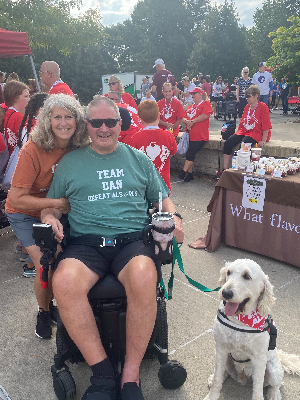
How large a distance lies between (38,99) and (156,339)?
87.5 inches

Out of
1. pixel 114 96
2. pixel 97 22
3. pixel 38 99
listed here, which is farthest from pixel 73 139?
pixel 97 22

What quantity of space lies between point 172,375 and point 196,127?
5600mm

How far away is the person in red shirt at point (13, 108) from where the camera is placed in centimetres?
436

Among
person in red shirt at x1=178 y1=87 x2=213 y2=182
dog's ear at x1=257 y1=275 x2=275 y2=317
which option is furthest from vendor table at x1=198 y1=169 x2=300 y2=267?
person in red shirt at x1=178 y1=87 x2=213 y2=182

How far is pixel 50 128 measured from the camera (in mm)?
2627

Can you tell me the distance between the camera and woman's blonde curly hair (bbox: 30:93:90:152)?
103 inches

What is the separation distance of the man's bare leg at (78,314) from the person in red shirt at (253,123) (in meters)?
4.65

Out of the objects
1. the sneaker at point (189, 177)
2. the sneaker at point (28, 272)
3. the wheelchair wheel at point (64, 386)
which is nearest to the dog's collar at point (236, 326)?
the wheelchair wheel at point (64, 386)

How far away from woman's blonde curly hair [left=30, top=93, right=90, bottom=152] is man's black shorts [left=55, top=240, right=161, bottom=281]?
74 centimetres

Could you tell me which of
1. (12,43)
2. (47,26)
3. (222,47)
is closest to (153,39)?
(222,47)

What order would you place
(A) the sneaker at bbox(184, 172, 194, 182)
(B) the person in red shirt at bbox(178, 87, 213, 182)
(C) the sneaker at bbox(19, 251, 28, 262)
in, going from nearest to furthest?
(C) the sneaker at bbox(19, 251, 28, 262) → (B) the person in red shirt at bbox(178, 87, 213, 182) → (A) the sneaker at bbox(184, 172, 194, 182)

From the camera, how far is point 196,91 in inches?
284

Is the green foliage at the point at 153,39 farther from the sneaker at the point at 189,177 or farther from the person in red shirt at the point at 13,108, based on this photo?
the person in red shirt at the point at 13,108

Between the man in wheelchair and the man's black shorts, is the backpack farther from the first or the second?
the man's black shorts
